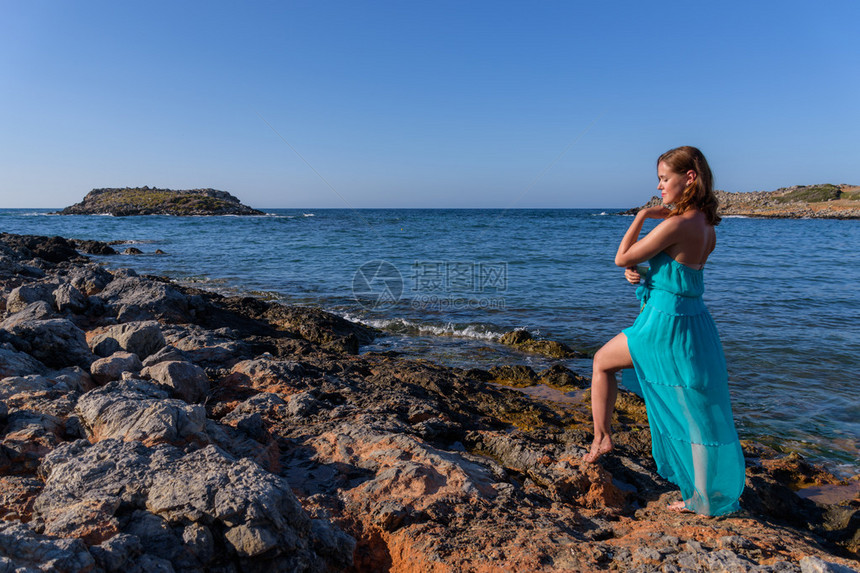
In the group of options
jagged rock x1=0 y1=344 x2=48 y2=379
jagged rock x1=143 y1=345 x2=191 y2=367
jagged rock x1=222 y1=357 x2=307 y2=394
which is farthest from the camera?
jagged rock x1=222 y1=357 x2=307 y2=394

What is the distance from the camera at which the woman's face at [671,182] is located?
301 cm

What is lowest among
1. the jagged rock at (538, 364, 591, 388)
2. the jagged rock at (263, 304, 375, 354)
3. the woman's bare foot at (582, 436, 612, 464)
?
the jagged rock at (538, 364, 591, 388)

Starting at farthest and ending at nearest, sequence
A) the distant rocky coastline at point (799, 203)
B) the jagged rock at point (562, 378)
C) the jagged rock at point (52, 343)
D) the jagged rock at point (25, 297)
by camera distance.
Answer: the distant rocky coastline at point (799, 203) → the jagged rock at point (562, 378) → the jagged rock at point (25, 297) → the jagged rock at point (52, 343)

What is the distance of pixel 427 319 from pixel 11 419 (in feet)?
28.3

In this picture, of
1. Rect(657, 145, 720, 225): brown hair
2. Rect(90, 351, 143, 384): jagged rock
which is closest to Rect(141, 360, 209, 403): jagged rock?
Rect(90, 351, 143, 384): jagged rock

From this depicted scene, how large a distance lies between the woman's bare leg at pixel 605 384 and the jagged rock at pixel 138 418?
2697mm

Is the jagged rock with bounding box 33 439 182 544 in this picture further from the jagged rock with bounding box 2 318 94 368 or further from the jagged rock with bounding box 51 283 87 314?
the jagged rock with bounding box 51 283 87 314

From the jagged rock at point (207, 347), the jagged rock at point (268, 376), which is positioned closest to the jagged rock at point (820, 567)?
the jagged rock at point (268, 376)

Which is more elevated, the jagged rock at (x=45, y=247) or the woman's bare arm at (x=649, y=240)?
the woman's bare arm at (x=649, y=240)

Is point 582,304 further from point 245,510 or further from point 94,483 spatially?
point 94,483

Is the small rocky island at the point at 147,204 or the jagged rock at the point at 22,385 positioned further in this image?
the small rocky island at the point at 147,204

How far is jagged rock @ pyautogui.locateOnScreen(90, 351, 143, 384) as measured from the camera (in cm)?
482

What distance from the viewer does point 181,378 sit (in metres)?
4.65

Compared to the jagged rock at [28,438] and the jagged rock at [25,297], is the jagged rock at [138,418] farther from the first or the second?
the jagged rock at [25,297]
